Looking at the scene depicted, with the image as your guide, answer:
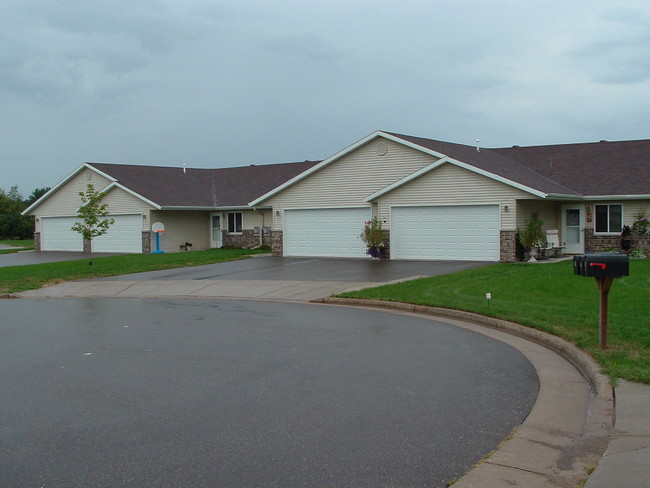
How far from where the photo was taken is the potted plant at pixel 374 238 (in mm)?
28516

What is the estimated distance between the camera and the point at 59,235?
4212cm

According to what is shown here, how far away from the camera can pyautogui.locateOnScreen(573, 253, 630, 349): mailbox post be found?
375 inches

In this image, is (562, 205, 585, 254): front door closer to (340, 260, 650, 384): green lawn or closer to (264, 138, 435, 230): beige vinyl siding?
(340, 260, 650, 384): green lawn

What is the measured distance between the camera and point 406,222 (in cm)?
2861

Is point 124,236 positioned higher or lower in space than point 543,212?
lower

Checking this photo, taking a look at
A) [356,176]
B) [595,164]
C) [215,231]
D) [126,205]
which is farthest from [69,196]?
[595,164]

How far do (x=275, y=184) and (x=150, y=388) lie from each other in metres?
32.6

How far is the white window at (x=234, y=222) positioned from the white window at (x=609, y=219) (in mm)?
18335

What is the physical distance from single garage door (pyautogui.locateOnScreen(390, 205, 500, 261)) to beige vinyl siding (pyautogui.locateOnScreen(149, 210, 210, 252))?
14.2 m

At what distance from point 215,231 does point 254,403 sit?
1298 inches

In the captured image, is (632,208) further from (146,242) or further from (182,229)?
(146,242)

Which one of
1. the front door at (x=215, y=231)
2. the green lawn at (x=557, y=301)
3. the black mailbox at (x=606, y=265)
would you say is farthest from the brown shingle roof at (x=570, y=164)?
the black mailbox at (x=606, y=265)

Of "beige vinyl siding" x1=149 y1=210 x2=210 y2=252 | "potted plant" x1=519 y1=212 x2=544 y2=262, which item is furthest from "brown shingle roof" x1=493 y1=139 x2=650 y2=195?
"beige vinyl siding" x1=149 y1=210 x2=210 y2=252

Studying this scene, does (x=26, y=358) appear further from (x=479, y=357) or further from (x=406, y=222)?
(x=406, y=222)
